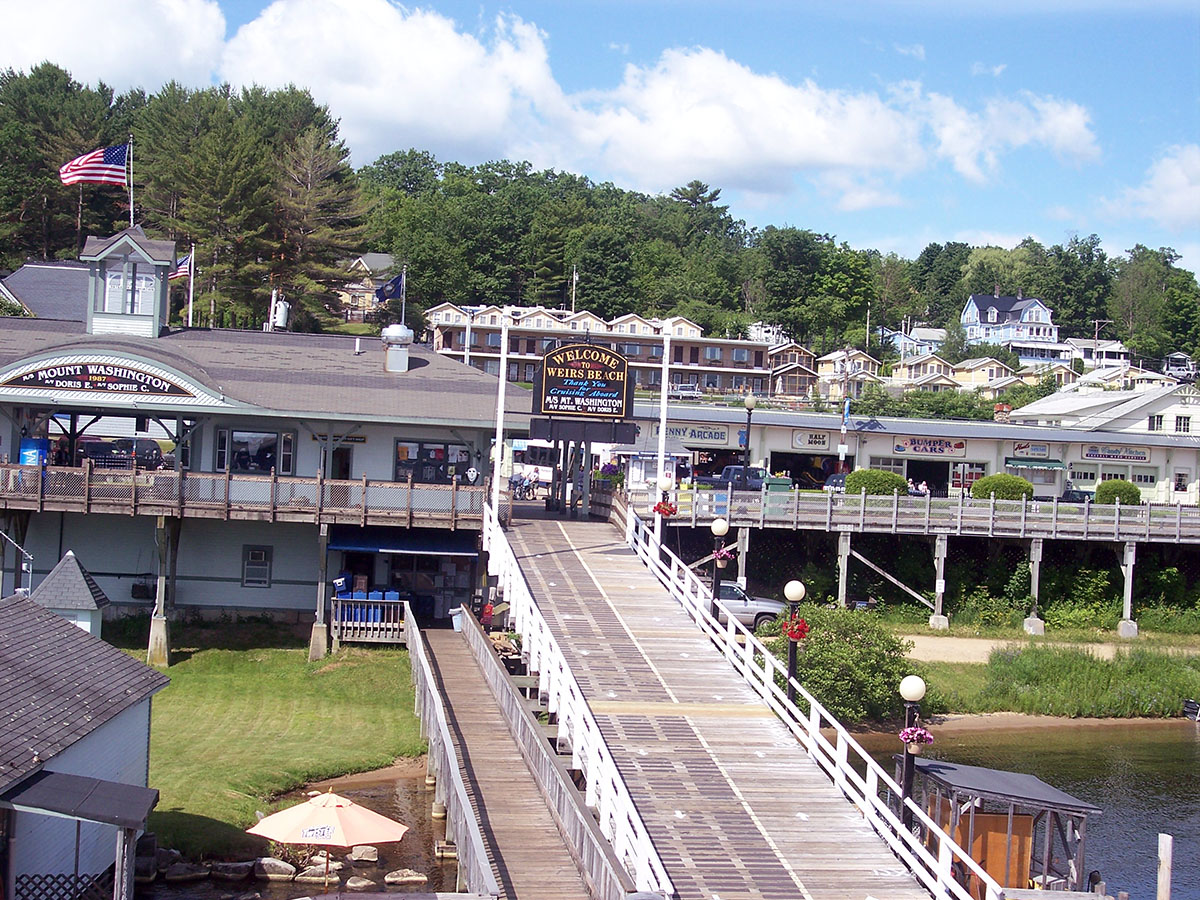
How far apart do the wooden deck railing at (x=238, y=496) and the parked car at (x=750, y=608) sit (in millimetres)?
8489

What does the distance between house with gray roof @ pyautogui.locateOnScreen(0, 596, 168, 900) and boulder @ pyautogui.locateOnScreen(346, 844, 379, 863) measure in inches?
149

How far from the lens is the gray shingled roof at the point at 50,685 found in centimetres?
1581

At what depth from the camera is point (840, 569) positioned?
40156mm

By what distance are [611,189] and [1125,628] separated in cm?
14288

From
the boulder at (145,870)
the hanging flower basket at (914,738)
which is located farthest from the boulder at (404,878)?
the hanging flower basket at (914,738)

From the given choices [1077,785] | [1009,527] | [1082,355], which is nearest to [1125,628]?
[1009,527]

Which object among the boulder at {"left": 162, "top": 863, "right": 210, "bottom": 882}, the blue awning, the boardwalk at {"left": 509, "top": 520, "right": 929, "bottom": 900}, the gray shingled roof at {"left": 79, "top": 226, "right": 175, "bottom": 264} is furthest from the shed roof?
the gray shingled roof at {"left": 79, "top": 226, "right": 175, "bottom": 264}

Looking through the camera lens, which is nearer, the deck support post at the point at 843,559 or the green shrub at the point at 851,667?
the green shrub at the point at 851,667

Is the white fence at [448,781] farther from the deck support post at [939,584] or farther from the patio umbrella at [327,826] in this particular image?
the deck support post at [939,584]

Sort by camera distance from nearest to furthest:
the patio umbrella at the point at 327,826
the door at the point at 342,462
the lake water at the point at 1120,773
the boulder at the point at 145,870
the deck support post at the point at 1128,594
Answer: the patio umbrella at the point at 327,826 < the boulder at the point at 145,870 < the lake water at the point at 1120,773 < the door at the point at 342,462 < the deck support post at the point at 1128,594

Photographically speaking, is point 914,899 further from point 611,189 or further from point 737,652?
point 611,189

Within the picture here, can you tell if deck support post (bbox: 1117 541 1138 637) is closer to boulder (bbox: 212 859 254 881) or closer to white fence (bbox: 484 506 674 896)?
white fence (bbox: 484 506 674 896)

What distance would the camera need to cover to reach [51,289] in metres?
57.8

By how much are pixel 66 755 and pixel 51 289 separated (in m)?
46.3
